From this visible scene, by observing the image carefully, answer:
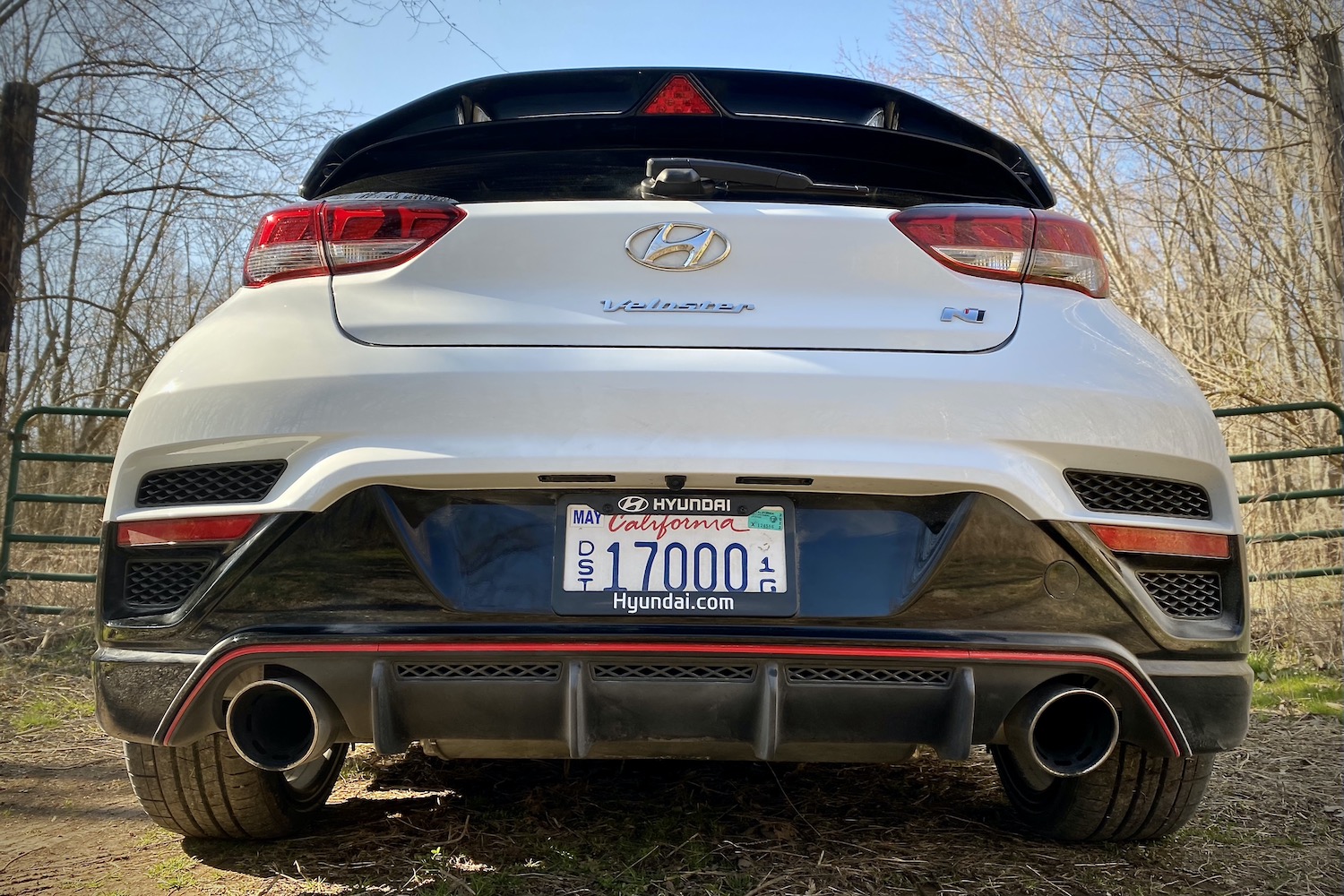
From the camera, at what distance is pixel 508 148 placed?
1977 mm

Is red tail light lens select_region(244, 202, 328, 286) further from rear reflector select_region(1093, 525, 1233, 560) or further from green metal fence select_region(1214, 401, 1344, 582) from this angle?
green metal fence select_region(1214, 401, 1344, 582)

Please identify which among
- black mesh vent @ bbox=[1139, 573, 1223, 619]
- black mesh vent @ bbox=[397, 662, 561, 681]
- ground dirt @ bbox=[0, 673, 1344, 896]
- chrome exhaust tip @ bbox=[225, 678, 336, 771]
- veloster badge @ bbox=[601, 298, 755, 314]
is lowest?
ground dirt @ bbox=[0, 673, 1344, 896]

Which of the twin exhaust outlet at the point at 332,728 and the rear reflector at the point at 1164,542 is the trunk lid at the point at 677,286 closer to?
the rear reflector at the point at 1164,542

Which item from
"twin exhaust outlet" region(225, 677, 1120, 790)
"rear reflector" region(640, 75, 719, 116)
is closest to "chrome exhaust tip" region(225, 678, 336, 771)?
"twin exhaust outlet" region(225, 677, 1120, 790)

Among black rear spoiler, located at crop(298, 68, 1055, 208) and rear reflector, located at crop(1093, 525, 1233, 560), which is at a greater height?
black rear spoiler, located at crop(298, 68, 1055, 208)

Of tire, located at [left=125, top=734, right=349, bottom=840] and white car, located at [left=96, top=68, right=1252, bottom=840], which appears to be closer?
white car, located at [left=96, top=68, right=1252, bottom=840]

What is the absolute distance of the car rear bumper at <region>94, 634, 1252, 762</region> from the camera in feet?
5.47

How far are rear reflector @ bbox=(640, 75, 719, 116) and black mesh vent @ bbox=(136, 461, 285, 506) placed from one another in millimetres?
1039

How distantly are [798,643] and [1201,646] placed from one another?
751 mm

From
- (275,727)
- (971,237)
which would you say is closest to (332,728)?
(275,727)

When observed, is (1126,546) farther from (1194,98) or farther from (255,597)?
(1194,98)

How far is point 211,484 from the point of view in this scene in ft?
5.85

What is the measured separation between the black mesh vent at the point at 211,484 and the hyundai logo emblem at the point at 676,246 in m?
0.74

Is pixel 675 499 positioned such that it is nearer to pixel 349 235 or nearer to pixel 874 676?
pixel 874 676
